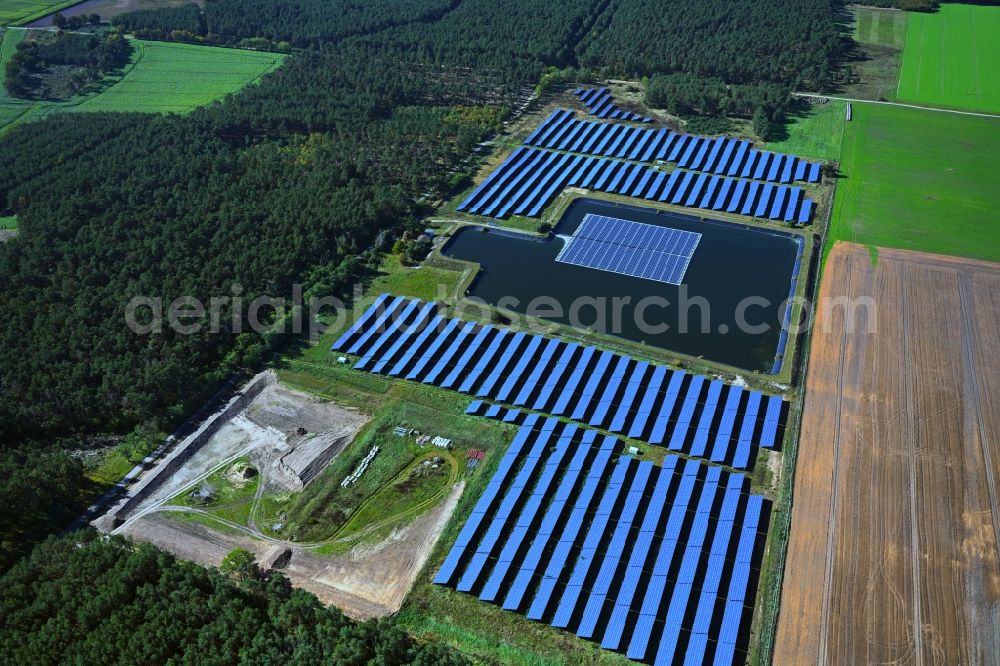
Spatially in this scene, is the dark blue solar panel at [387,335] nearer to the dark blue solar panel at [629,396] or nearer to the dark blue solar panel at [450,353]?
the dark blue solar panel at [450,353]

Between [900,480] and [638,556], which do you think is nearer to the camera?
[638,556]

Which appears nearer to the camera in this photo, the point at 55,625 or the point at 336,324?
the point at 55,625

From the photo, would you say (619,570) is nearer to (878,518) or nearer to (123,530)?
(878,518)

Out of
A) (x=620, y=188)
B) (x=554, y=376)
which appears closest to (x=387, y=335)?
(x=554, y=376)

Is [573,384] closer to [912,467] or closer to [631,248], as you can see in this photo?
[631,248]

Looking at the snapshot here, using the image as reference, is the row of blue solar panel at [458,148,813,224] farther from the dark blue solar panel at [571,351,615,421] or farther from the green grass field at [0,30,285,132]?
the green grass field at [0,30,285,132]

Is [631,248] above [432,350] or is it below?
above

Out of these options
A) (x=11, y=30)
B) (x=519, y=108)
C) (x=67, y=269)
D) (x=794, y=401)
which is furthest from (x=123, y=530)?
(x=11, y=30)
